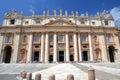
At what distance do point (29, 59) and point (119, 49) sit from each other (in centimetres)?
2392

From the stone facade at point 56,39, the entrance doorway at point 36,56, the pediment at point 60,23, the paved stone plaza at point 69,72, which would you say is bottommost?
the paved stone plaza at point 69,72

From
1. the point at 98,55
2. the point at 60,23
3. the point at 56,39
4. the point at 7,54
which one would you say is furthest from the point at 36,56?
the point at 98,55

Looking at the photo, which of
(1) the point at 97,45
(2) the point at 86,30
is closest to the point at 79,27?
(2) the point at 86,30

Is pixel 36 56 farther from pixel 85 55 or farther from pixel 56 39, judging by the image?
pixel 85 55

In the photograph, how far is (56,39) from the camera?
4200 centimetres

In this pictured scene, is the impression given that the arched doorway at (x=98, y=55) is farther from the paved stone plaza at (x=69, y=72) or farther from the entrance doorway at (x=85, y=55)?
the paved stone plaza at (x=69, y=72)

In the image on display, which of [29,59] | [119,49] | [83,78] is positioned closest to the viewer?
[83,78]

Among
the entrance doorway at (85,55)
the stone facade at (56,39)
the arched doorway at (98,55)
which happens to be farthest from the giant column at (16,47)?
the arched doorway at (98,55)

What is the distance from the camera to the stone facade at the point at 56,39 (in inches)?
1609

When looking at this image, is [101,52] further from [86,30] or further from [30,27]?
[30,27]

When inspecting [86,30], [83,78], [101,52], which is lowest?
[83,78]

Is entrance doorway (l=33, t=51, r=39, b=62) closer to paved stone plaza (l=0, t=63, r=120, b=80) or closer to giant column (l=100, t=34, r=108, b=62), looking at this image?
giant column (l=100, t=34, r=108, b=62)

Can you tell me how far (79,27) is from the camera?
1705 inches

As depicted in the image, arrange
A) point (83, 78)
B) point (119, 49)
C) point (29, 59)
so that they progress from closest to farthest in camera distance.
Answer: point (83, 78), point (29, 59), point (119, 49)
